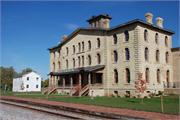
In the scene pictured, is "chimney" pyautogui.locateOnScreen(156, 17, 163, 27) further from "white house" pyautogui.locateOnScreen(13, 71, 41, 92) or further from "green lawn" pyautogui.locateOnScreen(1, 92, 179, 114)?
"white house" pyautogui.locateOnScreen(13, 71, 41, 92)

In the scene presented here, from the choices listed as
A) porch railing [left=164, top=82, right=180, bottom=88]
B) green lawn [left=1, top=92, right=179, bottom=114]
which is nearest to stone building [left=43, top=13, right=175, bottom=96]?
porch railing [left=164, top=82, right=180, bottom=88]

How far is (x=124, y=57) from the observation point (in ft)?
93.5

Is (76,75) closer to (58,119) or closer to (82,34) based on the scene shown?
(82,34)

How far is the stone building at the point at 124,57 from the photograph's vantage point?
1070 inches

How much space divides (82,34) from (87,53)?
14.7ft

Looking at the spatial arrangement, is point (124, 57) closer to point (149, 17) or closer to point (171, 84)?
point (149, 17)

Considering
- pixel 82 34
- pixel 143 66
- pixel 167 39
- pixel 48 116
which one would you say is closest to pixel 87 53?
pixel 82 34

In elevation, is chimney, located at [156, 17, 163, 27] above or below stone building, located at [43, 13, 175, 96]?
above

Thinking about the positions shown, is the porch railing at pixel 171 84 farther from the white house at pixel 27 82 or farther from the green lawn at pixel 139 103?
the white house at pixel 27 82

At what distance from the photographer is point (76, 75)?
1452 inches

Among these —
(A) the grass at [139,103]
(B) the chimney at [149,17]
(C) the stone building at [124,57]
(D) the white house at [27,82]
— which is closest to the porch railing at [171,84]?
(C) the stone building at [124,57]

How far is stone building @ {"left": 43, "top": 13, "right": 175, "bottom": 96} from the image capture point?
89.2 feet

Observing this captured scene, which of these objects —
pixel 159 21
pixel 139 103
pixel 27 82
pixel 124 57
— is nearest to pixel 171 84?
pixel 124 57

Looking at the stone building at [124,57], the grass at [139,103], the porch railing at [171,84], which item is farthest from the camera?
the porch railing at [171,84]
